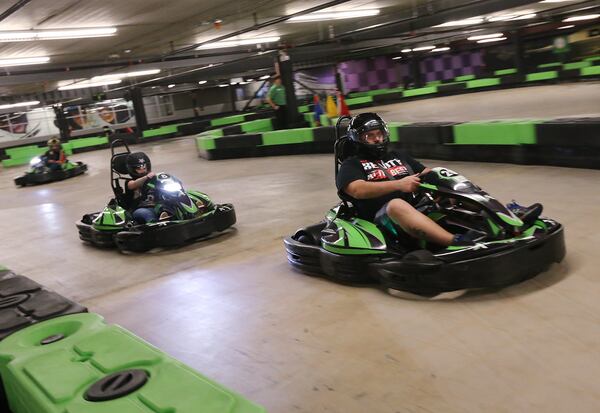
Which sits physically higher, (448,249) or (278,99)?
(278,99)

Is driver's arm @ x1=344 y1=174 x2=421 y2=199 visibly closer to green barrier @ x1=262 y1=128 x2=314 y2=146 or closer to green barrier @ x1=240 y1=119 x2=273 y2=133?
green barrier @ x1=262 y1=128 x2=314 y2=146

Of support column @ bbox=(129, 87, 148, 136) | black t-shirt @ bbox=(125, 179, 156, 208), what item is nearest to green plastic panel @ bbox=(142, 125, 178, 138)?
support column @ bbox=(129, 87, 148, 136)

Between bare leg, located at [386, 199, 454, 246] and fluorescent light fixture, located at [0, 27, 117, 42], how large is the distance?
7367 mm

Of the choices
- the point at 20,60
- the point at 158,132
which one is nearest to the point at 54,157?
the point at 20,60

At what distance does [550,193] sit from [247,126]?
10595mm

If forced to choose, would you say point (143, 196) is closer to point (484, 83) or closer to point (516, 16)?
point (516, 16)

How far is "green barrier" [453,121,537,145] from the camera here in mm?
5992

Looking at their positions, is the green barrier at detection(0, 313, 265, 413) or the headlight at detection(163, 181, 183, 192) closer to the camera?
the green barrier at detection(0, 313, 265, 413)

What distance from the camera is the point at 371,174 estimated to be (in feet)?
10.4

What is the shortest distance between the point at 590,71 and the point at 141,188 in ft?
46.8

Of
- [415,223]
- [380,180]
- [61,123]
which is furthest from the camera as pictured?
[61,123]

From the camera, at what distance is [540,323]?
7.79 ft

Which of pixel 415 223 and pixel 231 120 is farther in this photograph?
pixel 231 120

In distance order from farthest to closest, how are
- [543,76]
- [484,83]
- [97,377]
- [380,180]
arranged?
1. [484,83]
2. [543,76]
3. [380,180]
4. [97,377]
